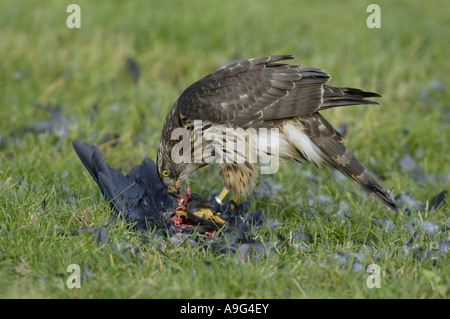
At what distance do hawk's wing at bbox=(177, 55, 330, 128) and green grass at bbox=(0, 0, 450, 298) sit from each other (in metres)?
0.87

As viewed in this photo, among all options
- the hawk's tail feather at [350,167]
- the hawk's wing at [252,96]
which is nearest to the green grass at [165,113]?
the hawk's tail feather at [350,167]

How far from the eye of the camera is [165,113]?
6.64m

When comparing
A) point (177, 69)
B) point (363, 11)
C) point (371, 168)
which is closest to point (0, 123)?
point (177, 69)

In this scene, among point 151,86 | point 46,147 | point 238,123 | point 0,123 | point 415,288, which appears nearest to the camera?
point 415,288

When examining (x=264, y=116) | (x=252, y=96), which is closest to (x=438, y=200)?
(x=264, y=116)

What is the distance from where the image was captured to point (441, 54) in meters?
8.41

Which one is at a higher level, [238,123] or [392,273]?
[238,123]

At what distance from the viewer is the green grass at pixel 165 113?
11.4 ft

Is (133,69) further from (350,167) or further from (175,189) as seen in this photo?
(350,167)

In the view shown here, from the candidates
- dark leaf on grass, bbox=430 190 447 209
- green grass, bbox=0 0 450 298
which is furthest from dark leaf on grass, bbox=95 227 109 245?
dark leaf on grass, bbox=430 190 447 209

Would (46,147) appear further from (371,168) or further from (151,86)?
(371,168)

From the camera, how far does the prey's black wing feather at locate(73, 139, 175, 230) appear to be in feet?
13.8

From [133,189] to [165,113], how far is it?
2274 millimetres

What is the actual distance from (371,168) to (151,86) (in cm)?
308
